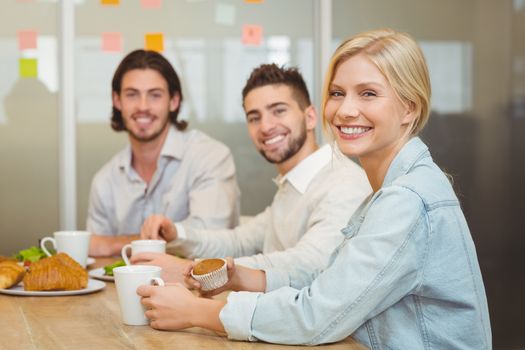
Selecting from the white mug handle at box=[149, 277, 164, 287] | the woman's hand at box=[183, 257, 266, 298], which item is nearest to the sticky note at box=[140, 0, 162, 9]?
the woman's hand at box=[183, 257, 266, 298]

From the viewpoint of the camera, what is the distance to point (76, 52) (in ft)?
12.4

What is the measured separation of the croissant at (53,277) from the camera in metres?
1.75

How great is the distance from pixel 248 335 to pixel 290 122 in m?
1.23

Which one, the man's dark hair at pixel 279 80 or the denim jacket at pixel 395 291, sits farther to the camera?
the man's dark hair at pixel 279 80

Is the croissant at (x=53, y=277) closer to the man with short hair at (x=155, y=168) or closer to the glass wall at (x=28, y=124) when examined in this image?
the man with short hair at (x=155, y=168)

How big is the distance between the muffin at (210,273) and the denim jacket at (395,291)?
17 centimetres

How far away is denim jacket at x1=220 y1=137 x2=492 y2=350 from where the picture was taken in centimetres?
130

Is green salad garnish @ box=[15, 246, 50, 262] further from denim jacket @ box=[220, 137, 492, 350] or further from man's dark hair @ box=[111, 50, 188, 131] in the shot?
man's dark hair @ box=[111, 50, 188, 131]

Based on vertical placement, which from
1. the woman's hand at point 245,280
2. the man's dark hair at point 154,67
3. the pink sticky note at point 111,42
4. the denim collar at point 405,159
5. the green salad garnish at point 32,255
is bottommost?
the green salad garnish at point 32,255

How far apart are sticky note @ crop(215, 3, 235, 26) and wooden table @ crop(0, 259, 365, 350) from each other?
8.11 ft

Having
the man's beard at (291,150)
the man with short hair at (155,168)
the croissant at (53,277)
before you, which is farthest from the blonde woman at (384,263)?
the man with short hair at (155,168)

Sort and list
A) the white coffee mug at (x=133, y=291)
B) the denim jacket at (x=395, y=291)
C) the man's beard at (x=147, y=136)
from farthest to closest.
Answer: the man's beard at (x=147, y=136) < the white coffee mug at (x=133, y=291) < the denim jacket at (x=395, y=291)

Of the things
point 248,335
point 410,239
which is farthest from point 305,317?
point 410,239

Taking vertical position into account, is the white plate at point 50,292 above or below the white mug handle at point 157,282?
below
